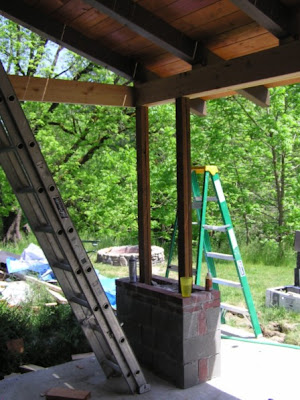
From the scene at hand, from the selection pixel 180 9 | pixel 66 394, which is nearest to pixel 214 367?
pixel 66 394

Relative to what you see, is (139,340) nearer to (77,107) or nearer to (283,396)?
(283,396)

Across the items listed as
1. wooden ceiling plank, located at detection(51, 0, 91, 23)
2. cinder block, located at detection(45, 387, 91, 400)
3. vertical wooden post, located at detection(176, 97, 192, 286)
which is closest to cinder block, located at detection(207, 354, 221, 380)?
vertical wooden post, located at detection(176, 97, 192, 286)

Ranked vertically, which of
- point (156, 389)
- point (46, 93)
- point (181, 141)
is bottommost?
point (156, 389)

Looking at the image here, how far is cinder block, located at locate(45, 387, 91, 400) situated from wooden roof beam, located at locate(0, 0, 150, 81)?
282 cm

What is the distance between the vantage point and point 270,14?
110 inches

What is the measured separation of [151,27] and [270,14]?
91 cm

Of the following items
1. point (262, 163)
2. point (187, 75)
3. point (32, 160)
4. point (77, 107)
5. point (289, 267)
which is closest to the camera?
point (32, 160)

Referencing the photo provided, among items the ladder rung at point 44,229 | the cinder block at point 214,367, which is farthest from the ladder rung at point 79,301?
the cinder block at point 214,367

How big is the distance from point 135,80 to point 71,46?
0.74 meters

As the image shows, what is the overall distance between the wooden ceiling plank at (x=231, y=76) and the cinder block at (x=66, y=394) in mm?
2515

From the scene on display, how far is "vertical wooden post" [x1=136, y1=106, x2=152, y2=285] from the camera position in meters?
4.16

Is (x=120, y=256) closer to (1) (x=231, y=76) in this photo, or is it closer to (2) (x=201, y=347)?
(2) (x=201, y=347)

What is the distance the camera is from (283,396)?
339cm

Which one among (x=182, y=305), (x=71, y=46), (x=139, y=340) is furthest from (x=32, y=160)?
(x=139, y=340)
